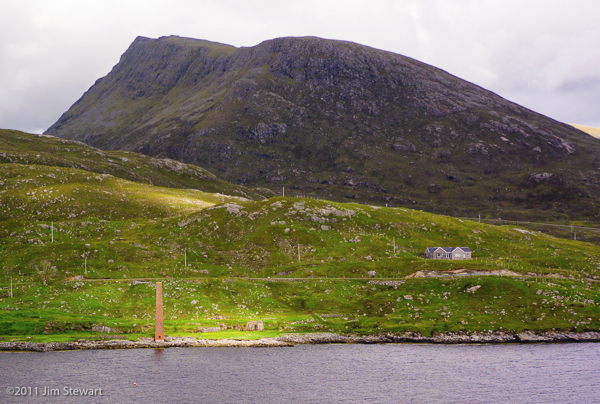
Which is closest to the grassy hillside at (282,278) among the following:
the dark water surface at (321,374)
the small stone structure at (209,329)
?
the small stone structure at (209,329)

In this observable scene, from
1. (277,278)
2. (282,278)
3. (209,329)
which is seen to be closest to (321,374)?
(209,329)

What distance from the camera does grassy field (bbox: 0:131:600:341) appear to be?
124m

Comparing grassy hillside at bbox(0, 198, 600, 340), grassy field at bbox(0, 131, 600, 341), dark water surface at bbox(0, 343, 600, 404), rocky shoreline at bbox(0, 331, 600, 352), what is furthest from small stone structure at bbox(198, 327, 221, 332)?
dark water surface at bbox(0, 343, 600, 404)

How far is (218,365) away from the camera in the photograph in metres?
98.7

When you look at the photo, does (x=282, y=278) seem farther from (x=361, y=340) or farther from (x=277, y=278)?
(x=361, y=340)

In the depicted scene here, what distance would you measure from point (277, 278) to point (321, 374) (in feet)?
206

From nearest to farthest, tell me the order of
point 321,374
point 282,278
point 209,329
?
point 321,374, point 209,329, point 282,278

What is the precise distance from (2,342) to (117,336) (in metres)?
23.7

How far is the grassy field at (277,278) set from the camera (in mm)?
123625

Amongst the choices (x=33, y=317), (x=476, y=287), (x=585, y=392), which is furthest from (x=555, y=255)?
(x=33, y=317)

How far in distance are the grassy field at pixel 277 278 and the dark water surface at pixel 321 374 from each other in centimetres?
1142

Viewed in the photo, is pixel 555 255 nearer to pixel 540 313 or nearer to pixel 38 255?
pixel 540 313

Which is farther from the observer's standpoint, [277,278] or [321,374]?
[277,278]

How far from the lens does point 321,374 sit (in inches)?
3693
